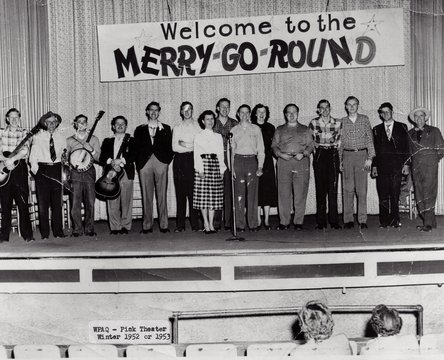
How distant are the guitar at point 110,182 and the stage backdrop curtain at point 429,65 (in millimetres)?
2869

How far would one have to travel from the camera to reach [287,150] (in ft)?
17.1

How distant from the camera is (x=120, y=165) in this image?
5.16 m

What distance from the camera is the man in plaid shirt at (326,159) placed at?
5168 millimetres

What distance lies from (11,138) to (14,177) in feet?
1.10

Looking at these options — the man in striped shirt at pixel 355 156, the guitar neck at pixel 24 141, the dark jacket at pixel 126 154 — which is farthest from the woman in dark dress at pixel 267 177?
the guitar neck at pixel 24 141

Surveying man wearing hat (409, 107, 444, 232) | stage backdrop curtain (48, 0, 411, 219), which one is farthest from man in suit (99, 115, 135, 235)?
man wearing hat (409, 107, 444, 232)

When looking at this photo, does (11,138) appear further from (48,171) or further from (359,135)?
(359,135)

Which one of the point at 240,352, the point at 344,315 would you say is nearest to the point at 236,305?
the point at 344,315

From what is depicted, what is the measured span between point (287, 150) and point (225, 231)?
95cm

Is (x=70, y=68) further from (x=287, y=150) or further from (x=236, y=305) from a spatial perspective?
(x=236, y=305)

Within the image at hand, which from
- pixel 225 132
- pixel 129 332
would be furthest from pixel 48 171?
pixel 129 332

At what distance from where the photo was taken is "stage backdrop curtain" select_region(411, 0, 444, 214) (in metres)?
5.14

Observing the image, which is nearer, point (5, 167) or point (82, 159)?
point (5, 167)

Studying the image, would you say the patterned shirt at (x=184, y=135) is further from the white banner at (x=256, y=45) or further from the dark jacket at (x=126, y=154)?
the white banner at (x=256, y=45)
